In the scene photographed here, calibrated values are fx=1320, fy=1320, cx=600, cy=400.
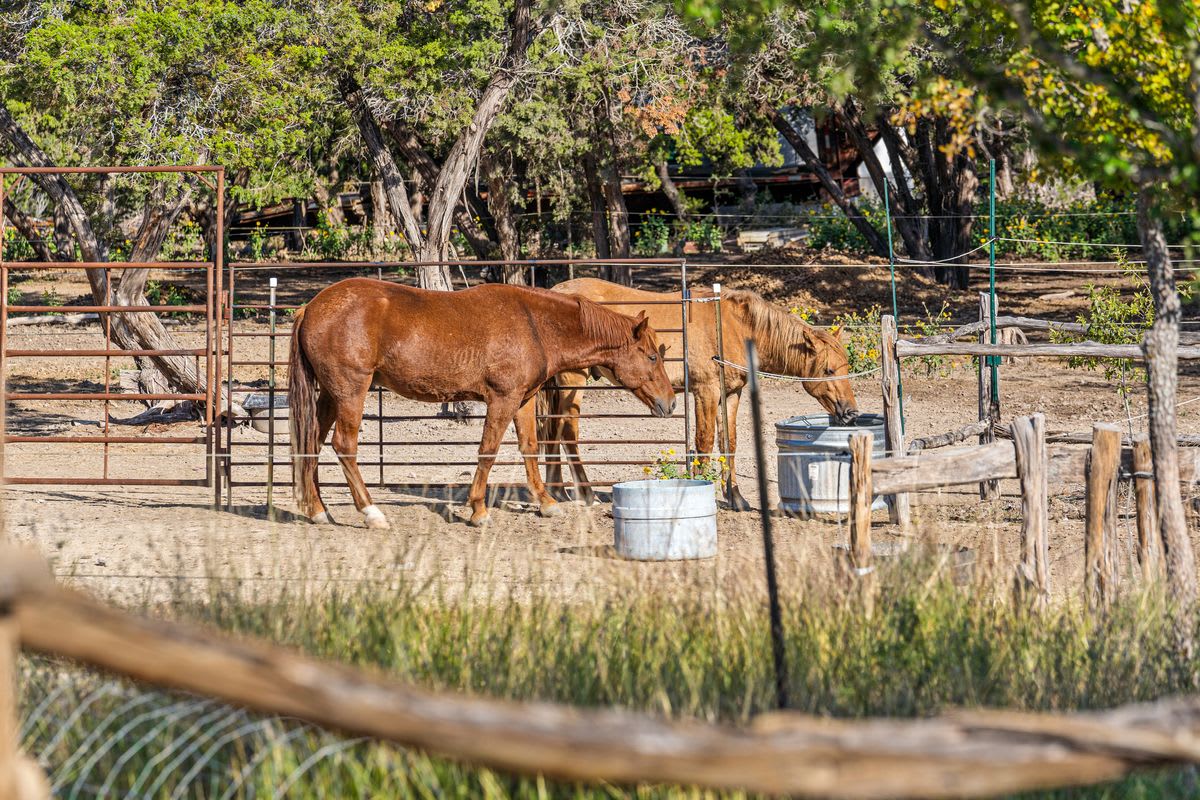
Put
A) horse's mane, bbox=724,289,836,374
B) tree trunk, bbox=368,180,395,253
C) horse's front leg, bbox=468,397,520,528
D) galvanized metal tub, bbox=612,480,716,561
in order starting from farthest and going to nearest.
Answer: tree trunk, bbox=368,180,395,253 < horse's mane, bbox=724,289,836,374 < horse's front leg, bbox=468,397,520,528 < galvanized metal tub, bbox=612,480,716,561

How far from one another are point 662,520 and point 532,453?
243cm

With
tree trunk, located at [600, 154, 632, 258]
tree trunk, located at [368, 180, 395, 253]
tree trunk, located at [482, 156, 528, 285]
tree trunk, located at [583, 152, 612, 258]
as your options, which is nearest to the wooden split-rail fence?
tree trunk, located at [482, 156, 528, 285]

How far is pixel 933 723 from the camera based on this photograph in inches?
87.0

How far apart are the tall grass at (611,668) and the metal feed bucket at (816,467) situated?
143 inches

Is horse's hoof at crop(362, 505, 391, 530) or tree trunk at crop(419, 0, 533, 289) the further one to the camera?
tree trunk at crop(419, 0, 533, 289)

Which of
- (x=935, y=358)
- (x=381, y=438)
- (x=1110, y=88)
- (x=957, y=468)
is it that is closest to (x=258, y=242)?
(x=935, y=358)

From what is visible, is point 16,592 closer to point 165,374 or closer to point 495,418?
point 495,418

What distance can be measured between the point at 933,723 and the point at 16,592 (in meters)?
1.47

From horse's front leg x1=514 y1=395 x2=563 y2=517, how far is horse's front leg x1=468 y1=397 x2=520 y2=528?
262mm

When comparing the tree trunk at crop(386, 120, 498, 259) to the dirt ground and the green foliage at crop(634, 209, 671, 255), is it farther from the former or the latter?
the green foliage at crop(634, 209, 671, 255)

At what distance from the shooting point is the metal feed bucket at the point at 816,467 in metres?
9.00

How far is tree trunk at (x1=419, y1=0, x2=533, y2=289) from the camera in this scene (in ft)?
49.8

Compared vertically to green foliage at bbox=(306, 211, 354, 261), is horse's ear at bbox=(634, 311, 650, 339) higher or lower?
lower

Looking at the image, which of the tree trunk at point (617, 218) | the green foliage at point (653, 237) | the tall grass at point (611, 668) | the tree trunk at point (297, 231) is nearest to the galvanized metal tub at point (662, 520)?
the tall grass at point (611, 668)
